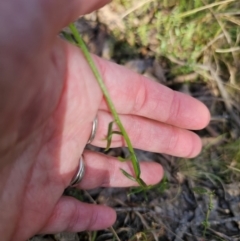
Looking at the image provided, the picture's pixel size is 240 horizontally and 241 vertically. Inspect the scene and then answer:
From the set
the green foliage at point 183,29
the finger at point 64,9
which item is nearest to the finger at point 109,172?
the green foliage at point 183,29

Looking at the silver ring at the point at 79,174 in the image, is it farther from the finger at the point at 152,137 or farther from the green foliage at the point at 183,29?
the green foliage at the point at 183,29

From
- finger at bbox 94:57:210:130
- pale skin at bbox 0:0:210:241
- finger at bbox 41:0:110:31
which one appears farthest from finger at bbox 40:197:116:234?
finger at bbox 41:0:110:31

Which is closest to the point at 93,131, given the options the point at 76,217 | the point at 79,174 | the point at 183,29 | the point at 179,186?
the point at 79,174

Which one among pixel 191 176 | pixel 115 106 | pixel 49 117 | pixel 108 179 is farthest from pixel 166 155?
pixel 49 117

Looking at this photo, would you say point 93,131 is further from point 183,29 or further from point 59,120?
point 183,29

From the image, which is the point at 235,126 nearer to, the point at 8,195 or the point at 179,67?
the point at 179,67
